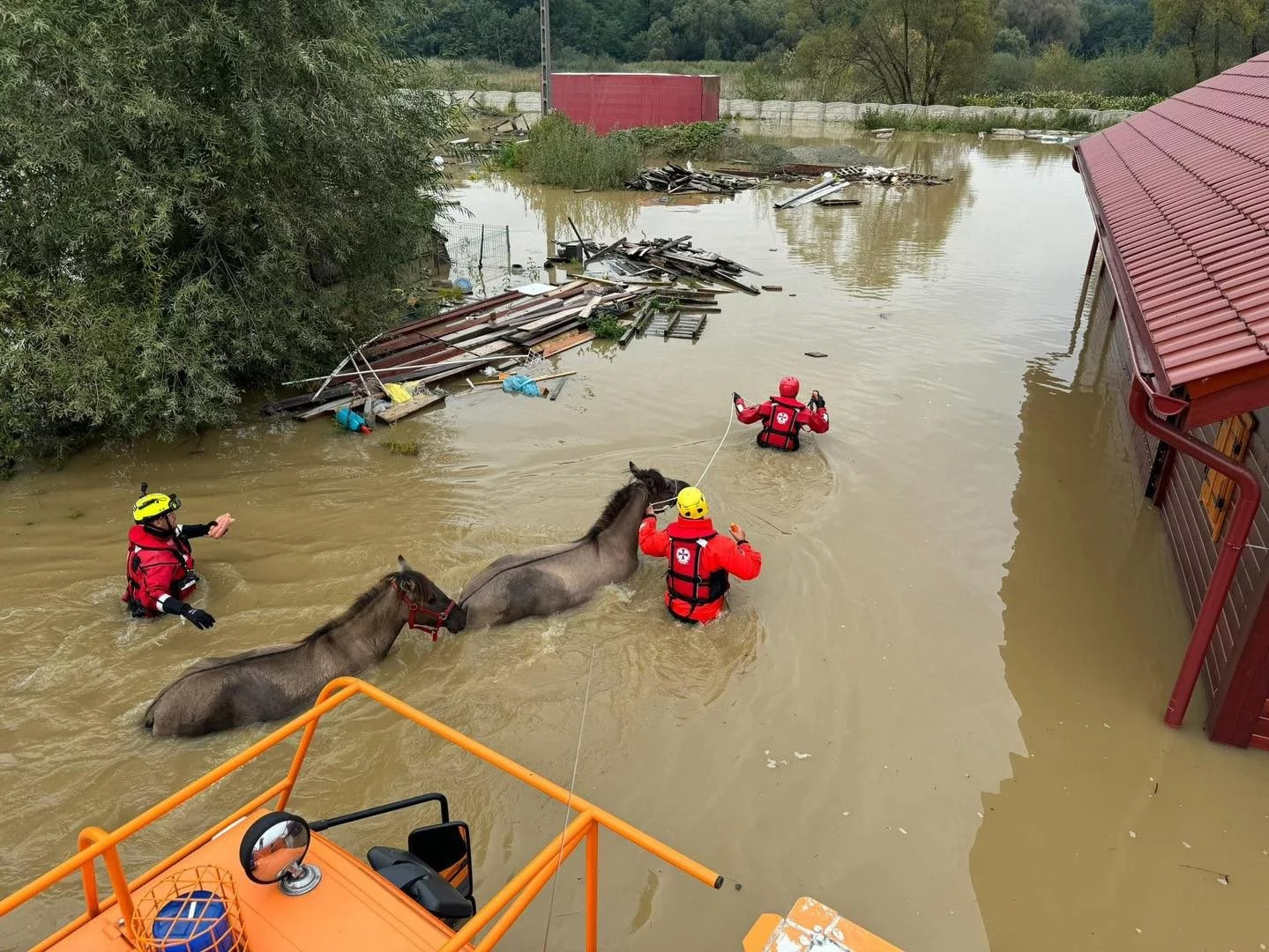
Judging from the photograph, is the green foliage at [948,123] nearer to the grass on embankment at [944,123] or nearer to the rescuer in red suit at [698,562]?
the grass on embankment at [944,123]

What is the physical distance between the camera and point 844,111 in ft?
182

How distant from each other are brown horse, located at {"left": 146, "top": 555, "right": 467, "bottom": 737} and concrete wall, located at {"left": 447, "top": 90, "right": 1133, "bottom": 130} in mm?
50048

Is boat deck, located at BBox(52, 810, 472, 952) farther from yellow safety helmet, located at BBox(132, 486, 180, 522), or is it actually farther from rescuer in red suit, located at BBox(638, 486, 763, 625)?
yellow safety helmet, located at BBox(132, 486, 180, 522)

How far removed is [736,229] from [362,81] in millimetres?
17013

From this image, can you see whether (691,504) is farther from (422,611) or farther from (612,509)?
(422,611)

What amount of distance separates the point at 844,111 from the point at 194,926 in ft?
203

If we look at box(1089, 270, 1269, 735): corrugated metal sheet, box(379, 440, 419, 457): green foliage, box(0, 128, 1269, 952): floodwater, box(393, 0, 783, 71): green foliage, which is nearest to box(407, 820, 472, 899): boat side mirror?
box(0, 128, 1269, 952): floodwater

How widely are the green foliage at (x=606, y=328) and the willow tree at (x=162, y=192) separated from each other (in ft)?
18.8

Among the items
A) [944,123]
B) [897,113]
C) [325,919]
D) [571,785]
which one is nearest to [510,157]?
[897,113]

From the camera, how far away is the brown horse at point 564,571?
7.92m

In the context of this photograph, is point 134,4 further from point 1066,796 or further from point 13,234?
point 1066,796

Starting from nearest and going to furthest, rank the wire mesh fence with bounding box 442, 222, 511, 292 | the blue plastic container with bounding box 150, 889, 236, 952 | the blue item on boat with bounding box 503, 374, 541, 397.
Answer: the blue plastic container with bounding box 150, 889, 236, 952 < the blue item on boat with bounding box 503, 374, 541, 397 < the wire mesh fence with bounding box 442, 222, 511, 292

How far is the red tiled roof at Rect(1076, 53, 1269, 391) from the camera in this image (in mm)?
5461

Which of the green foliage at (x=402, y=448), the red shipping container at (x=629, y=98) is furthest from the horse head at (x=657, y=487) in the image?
the red shipping container at (x=629, y=98)
